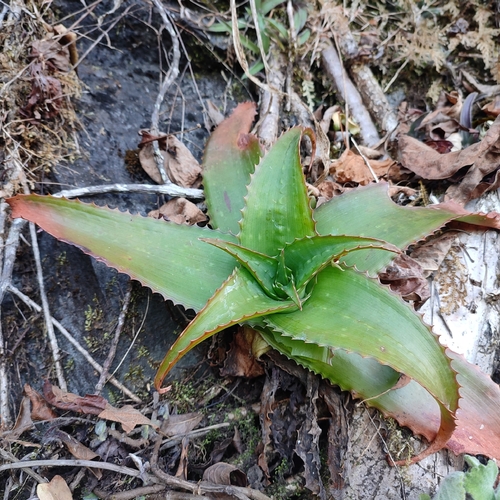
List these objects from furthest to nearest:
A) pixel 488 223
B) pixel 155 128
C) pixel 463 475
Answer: pixel 155 128, pixel 488 223, pixel 463 475

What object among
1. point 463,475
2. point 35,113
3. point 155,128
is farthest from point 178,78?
point 463,475

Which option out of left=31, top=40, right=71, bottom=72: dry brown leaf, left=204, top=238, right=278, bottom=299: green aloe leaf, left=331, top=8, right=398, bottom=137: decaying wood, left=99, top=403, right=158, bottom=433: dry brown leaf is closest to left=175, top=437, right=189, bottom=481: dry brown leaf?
left=99, top=403, right=158, bottom=433: dry brown leaf

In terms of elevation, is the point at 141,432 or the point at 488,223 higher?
the point at 488,223

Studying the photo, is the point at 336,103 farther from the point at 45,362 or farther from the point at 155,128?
the point at 45,362

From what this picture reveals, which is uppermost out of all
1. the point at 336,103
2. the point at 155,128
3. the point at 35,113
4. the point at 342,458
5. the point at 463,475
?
the point at 35,113

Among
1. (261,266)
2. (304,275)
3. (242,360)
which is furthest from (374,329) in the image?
(242,360)

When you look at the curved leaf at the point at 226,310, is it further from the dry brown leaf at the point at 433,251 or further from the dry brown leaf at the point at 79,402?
the dry brown leaf at the point at 433,251

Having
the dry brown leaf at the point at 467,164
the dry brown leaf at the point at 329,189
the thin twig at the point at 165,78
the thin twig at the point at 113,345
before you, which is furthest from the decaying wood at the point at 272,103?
the thin twig at the point at 113,345

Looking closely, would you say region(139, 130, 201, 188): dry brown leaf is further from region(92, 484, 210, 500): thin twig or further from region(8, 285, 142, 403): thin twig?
region(92, 484, 210, 500): thin twig
